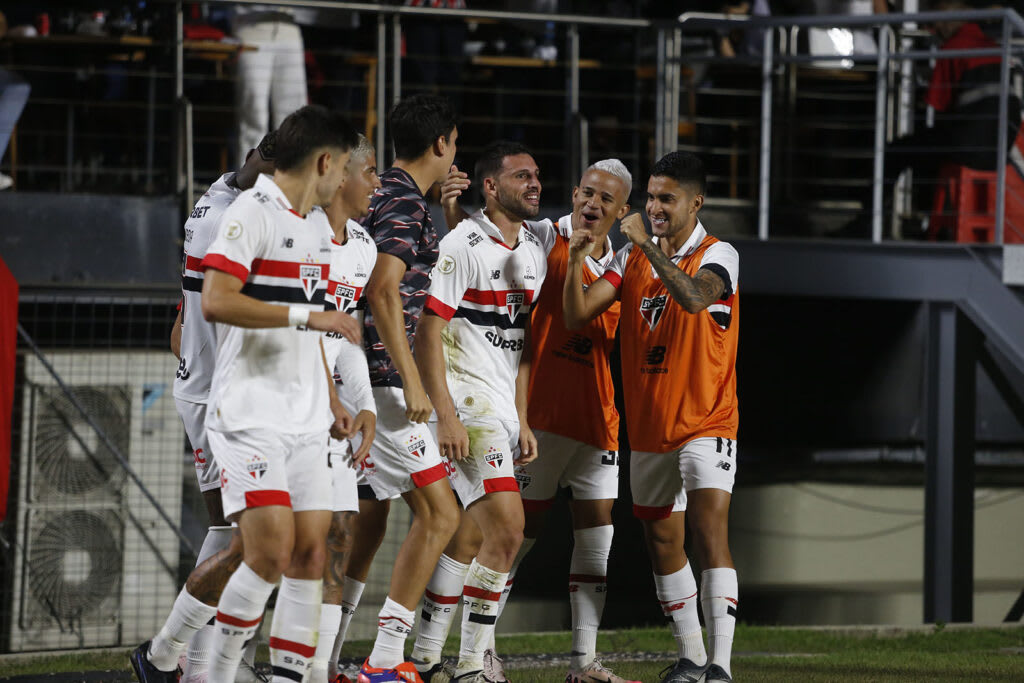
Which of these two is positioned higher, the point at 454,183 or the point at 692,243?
the point at 454,183

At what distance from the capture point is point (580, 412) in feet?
20.0

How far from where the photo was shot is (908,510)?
447 inches

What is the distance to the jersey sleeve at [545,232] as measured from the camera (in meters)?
6.25

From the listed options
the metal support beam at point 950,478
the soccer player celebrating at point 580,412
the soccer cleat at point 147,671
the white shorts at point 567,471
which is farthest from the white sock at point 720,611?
the metal support beam at point 950,478

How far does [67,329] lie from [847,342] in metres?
5.93

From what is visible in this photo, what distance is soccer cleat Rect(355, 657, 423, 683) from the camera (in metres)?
5.28

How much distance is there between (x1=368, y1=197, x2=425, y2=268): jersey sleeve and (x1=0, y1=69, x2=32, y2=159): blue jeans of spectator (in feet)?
13.1

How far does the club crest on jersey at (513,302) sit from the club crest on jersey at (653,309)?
535mm

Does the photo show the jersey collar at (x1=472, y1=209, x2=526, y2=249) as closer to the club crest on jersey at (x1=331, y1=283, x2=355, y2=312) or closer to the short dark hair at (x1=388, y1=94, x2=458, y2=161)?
the short dark hair at (x1=388, y1=94, x2=458, y2=161)

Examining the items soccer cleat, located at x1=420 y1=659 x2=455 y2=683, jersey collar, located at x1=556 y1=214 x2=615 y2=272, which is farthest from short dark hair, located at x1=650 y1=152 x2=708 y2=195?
soccer cleat, located at x1=420 y1=659 x2=455 y2=683

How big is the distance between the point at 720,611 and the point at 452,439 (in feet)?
4.28

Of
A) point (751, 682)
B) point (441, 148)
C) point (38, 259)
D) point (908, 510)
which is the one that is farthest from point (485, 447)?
point (908, 510)

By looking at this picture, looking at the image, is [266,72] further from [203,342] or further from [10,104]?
[203,342]

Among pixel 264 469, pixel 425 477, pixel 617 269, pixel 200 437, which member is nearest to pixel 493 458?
pixel 425 477
